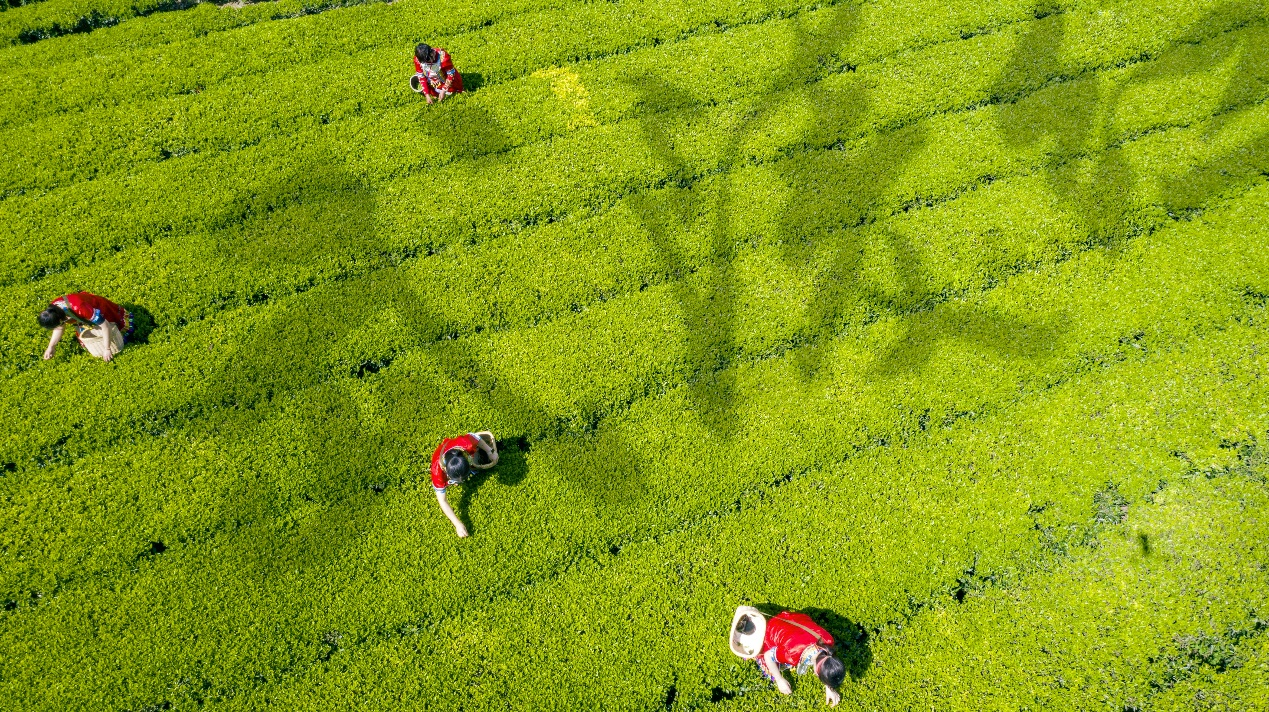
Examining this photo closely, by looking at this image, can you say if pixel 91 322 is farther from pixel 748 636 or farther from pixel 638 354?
pixel 748 636

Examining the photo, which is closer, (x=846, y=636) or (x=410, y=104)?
(x=846, y=636)

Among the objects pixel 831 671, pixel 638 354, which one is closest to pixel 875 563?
pixel 831 671

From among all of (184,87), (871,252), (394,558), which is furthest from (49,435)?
(871,252)

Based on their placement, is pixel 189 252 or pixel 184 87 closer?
pixel 189 252

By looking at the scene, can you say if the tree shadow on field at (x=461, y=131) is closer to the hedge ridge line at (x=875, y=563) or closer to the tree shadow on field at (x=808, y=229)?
the tree shadow on field at (x=808, y=229)

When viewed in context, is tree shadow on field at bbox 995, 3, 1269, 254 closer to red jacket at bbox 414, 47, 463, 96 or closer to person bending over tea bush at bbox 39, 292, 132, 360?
red jacket at bbox 414, 47, 463, 96

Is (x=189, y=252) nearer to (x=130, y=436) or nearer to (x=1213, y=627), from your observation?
(x=130, y=436)
